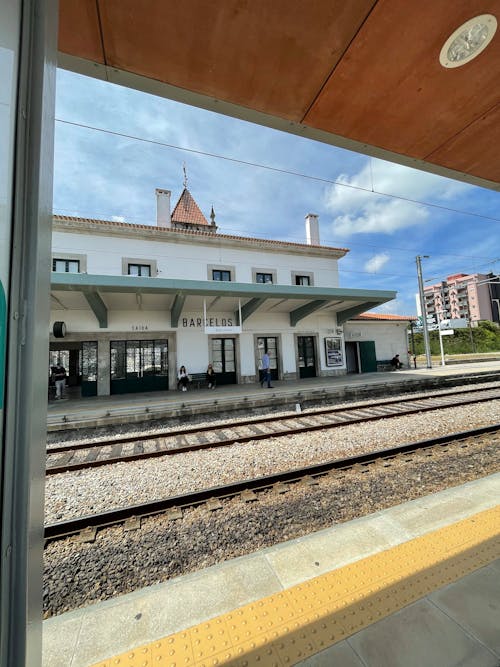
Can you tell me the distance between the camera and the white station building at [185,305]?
1244 cm

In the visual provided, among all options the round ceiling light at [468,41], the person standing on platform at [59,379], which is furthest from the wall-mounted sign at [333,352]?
the round ceiling light at [468,41]

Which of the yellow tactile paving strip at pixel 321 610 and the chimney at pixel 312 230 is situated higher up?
the chimney at pixel 312 230

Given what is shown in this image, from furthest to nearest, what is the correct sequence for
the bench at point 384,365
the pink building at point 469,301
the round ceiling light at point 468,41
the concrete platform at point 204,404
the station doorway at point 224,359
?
the pink building at point 469,301
the bench at point 384,365
the station doorway at point 224,359
the concrete platform at point 204,404
the round ceiling light at point 468,41

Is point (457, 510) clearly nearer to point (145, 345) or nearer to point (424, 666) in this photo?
point (424, 666)

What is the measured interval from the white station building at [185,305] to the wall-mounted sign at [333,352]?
62 millimetres

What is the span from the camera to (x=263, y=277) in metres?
17.5

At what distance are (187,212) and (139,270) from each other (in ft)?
30.2

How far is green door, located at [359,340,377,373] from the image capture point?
20.7m

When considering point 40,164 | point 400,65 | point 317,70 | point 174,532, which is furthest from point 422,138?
point 174,532

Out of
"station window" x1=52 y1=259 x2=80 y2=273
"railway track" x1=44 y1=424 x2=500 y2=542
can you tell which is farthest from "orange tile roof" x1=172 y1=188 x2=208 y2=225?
"railway track" x1=44 y1=424 x2=500 y2=542

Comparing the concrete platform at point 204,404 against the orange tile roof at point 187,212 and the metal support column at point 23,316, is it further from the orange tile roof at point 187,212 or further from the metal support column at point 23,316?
the orange tile roof at point 187,212

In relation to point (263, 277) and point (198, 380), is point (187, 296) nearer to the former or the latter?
point (198, 380)

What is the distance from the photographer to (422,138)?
2936 mm

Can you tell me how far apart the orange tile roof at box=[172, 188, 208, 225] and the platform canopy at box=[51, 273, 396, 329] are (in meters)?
9.30
